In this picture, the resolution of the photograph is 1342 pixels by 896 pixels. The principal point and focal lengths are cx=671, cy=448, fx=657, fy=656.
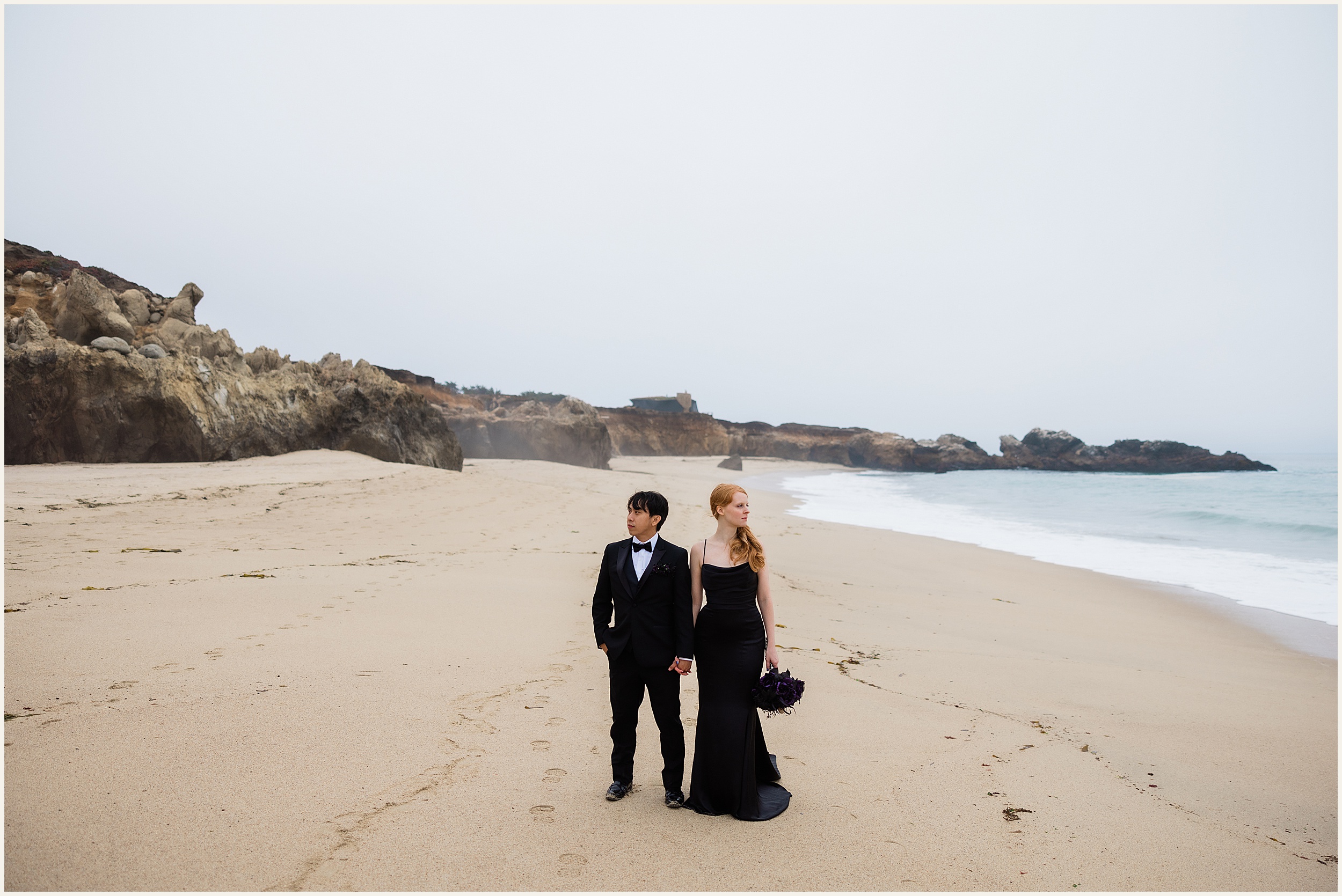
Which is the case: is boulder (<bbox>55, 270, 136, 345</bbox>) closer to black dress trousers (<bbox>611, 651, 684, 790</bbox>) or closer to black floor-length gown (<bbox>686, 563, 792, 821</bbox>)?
black dress trousers (<bbox>611, 651, 684, 790</bbox>)

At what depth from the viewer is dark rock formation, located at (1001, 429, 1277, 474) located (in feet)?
181

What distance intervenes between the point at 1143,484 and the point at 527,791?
41.2 metres

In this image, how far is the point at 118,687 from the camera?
343cm

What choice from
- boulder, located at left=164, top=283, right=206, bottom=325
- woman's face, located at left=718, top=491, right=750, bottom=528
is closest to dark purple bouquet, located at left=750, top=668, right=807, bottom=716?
woman's face, located at left=718, top=491, right=750, bottom=528

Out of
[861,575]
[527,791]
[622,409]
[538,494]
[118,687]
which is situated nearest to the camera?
[527,791]

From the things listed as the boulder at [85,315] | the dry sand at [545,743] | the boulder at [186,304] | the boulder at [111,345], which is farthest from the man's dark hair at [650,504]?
the boulder at [186,304]

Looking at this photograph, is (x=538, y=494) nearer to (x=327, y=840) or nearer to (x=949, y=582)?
(x=949, y=582)

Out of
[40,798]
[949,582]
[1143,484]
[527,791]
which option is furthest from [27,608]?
[1143,484]

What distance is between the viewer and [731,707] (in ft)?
9.37

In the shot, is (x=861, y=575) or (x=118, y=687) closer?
(x=118, y=687)

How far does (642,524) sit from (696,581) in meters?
0.37

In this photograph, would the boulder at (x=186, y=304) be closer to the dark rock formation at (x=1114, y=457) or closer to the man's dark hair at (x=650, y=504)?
the man's dark hair at (x=650, y=504)

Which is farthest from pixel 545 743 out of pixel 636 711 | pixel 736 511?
pixel 736 511

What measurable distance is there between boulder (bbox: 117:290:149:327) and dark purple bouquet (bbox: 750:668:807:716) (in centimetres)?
1781
